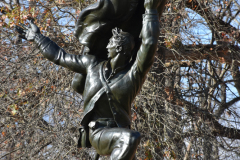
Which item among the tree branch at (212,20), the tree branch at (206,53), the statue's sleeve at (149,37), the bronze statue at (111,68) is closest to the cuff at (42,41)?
the bronze statue at (111,68)

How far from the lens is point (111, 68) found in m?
2.94

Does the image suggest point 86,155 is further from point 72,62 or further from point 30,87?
point 72,62

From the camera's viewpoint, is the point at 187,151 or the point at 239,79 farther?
the point at 239,79

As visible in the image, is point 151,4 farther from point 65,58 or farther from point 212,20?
point 212,20

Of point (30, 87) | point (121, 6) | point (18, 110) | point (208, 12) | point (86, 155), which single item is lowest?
point (86, 155)

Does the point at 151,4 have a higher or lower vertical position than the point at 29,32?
higher

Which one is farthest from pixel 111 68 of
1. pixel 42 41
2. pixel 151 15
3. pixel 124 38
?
pixel 42 41

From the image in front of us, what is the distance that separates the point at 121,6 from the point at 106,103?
0.81m

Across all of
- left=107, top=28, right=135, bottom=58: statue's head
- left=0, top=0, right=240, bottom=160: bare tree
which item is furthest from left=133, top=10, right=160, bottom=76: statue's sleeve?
left=0, top=0, right=240, bottom=160: bare tree

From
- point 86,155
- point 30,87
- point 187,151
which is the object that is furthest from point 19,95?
point 187,151

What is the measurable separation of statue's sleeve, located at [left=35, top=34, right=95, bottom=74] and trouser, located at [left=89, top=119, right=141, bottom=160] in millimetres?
532

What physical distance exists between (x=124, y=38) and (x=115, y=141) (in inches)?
32.3

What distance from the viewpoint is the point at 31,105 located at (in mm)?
6512

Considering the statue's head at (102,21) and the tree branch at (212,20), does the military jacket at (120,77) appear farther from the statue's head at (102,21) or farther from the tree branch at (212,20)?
the tree branch at (212,20)
